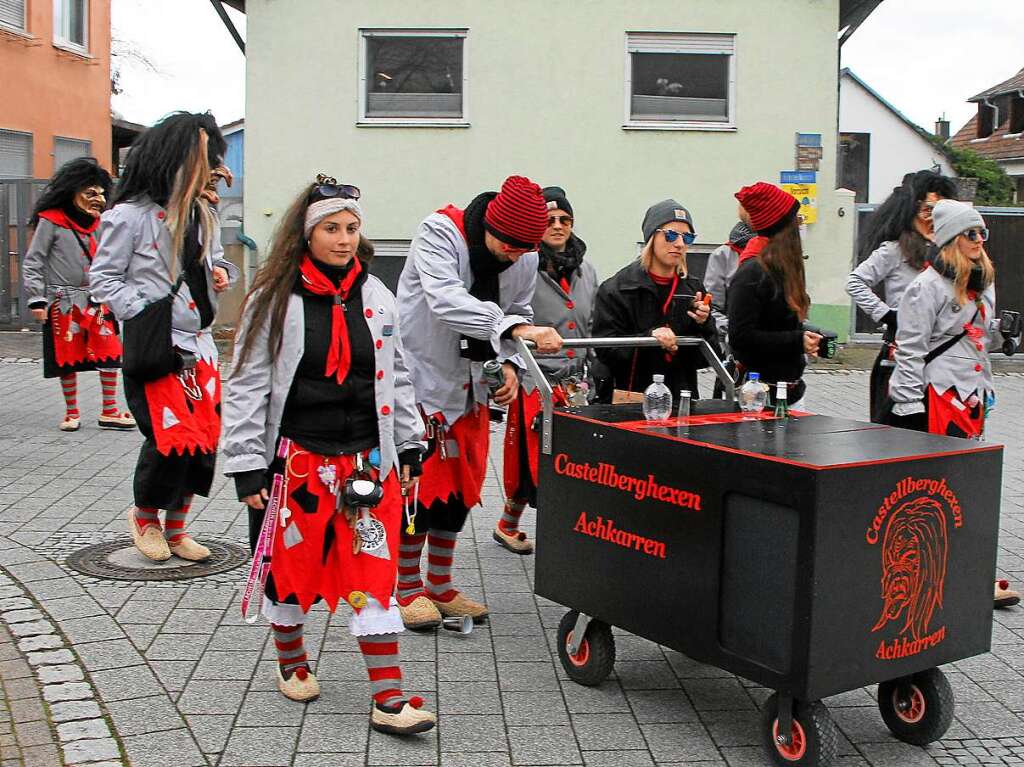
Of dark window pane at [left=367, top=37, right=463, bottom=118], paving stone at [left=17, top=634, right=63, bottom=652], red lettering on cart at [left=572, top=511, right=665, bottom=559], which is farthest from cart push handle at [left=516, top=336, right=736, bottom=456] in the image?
dark window pane at [left=367, top=37, right=463, bottom=118]

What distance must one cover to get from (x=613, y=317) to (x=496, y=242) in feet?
3.22

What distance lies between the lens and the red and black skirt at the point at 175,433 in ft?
20.3

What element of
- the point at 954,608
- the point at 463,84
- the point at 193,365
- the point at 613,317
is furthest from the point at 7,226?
the point at 954,608

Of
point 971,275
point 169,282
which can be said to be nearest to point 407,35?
point 169,282

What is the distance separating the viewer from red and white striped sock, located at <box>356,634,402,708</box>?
438 centimetres

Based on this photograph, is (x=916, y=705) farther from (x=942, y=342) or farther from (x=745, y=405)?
(x=942, y=342)

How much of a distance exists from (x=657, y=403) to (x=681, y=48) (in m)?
Answer: 13.0

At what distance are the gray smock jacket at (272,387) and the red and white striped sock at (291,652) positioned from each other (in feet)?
2.16

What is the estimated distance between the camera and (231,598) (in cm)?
590

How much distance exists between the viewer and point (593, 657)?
191 inches

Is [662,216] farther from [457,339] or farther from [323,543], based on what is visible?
[323,543]

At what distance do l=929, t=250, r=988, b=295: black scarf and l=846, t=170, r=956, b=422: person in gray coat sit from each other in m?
0.95

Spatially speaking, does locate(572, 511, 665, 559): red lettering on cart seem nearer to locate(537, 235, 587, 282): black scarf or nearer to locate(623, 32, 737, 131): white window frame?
locate(537, 235, 587, 282): black scarf

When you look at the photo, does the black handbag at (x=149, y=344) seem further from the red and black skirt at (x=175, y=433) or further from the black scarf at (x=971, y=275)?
the black scarf at (x=971, y=275)
